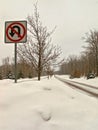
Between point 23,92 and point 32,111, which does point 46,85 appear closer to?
point 23,92

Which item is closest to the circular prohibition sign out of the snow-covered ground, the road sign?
the road sign

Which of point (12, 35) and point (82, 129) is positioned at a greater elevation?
point (12, 35)

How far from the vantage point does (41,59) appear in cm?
1341

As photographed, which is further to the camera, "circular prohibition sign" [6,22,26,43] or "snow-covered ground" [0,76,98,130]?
"circular prohibition sign" [6,22,26,43]

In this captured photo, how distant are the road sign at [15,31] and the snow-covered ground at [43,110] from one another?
56.3 inches

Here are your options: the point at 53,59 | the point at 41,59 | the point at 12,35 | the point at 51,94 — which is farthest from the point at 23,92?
the point at 53,59

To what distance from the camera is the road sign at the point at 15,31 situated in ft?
21.1

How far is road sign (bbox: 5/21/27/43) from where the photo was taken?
643 cm

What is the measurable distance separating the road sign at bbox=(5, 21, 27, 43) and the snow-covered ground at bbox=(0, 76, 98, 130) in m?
1.43

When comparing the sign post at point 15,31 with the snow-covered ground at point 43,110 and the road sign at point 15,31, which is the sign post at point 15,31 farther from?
the snow-covered ground at point 43,110

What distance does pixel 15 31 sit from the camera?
6.51 m


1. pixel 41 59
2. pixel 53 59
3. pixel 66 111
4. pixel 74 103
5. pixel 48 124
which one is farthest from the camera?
pixel 53 59

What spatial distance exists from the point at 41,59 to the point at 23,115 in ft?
30.2

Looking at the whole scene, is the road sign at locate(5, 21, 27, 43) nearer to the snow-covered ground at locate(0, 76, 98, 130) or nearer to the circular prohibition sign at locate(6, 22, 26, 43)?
the circular prohibition sign at locate(6, 22, 26, 43)
